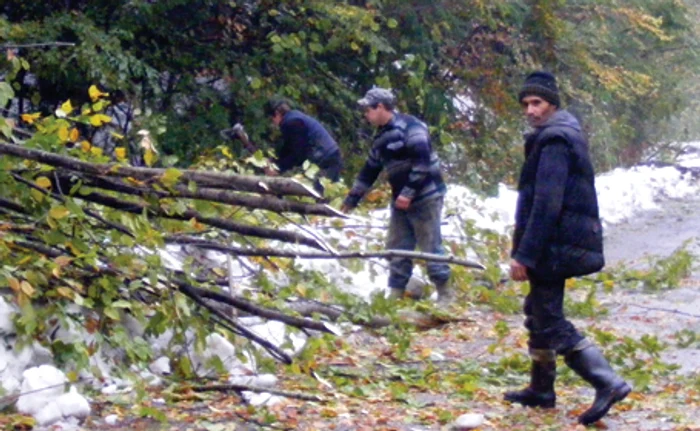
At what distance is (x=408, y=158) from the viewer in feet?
29.6

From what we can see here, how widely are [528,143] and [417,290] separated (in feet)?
12.3

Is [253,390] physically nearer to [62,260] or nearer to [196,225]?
[62,260]

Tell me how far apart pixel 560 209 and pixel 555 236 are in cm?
13

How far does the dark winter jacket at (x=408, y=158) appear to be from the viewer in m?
8.97

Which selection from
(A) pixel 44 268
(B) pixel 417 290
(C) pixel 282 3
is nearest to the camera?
(A) pixel 44 268

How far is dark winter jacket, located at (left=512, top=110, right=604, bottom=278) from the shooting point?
579cm

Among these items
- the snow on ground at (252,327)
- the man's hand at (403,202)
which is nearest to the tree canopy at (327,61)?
the snow on ground at (252,327)

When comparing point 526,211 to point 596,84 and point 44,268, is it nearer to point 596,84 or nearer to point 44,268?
point 44,268

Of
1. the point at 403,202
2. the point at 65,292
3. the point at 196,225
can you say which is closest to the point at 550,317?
the point at 196,225

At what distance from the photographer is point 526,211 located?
5980 millimetres

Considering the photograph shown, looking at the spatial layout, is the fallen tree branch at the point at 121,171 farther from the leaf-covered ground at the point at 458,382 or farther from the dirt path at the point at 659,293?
the dirt path at the point at 659,293

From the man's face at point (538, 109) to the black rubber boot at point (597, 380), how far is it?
3.64 ft

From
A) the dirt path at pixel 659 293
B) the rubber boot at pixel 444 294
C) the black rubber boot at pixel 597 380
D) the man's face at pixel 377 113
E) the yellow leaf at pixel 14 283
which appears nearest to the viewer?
the yellow leaf at pixel 14 283

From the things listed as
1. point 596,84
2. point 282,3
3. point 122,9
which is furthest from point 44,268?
point 596,84
